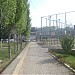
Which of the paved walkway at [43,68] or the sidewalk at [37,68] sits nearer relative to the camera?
the sidewalk at [37,68]

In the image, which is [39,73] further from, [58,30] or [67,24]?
[58,30]

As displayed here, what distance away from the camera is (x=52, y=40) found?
61.8 meters

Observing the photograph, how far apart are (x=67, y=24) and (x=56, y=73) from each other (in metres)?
29.5

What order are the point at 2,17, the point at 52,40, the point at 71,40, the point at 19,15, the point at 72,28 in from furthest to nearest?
the point at 52,40 → the point at 72,28 → the point at 71,40 → the point at 19,15 → the point at 2,17

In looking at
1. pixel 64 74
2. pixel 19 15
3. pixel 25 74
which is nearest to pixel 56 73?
pixel 64 74

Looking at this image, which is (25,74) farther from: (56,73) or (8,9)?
(8,9)

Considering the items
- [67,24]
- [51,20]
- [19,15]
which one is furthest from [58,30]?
[19,15]

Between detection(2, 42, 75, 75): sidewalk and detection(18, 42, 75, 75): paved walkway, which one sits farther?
detection(18, 42, 75, 75): paved walkway

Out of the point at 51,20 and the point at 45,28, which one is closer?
the point at 51,20

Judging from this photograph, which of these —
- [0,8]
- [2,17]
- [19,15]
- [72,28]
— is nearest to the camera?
[0,8]

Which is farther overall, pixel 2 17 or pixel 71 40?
pixel 71 40

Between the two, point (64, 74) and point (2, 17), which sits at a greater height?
point (2, 17)

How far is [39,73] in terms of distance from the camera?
55.2ft

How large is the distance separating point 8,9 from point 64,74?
4.78 meters
